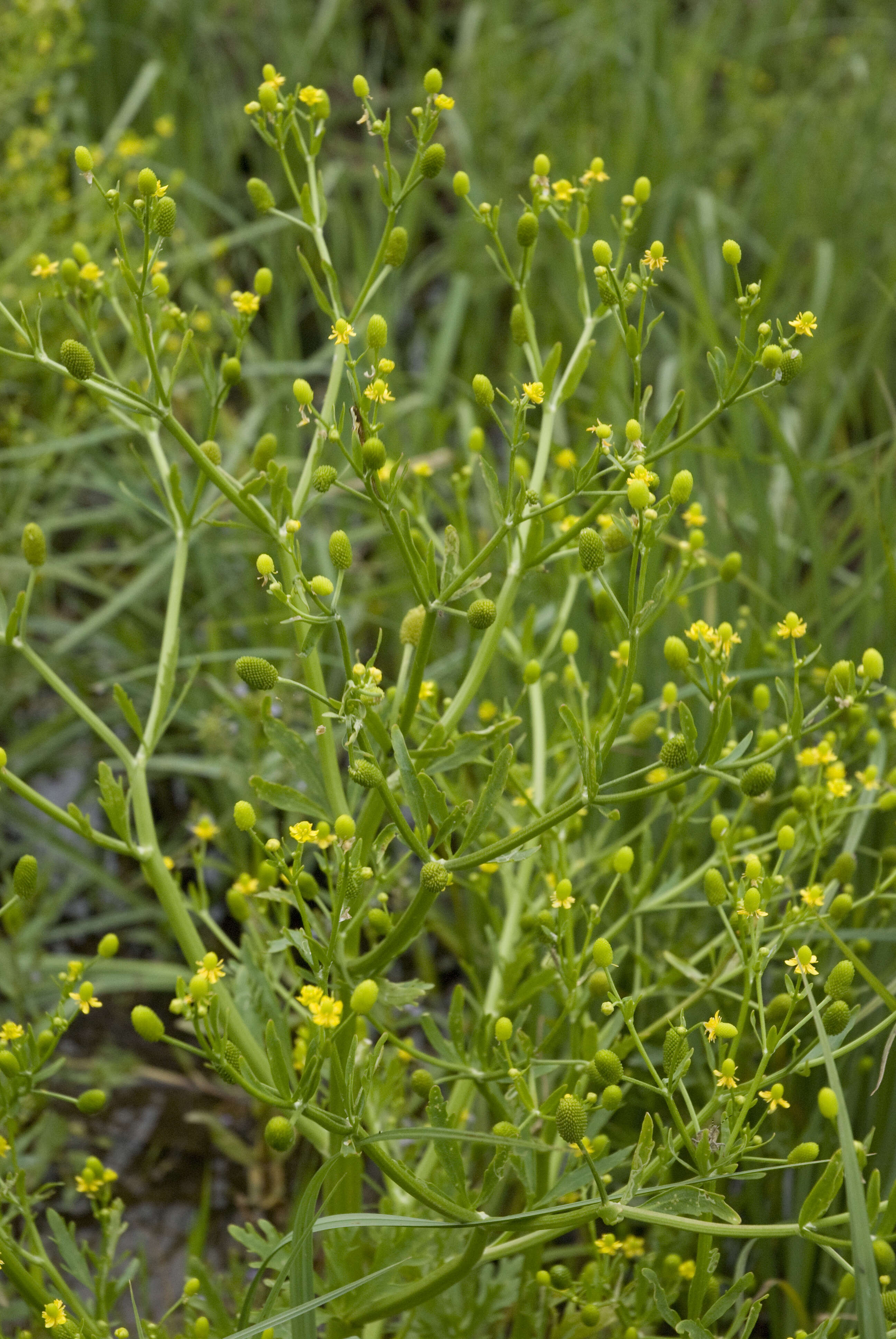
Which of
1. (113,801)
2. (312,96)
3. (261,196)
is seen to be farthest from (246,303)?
(113,801)

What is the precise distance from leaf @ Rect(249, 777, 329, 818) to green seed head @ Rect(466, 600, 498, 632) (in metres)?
0.27

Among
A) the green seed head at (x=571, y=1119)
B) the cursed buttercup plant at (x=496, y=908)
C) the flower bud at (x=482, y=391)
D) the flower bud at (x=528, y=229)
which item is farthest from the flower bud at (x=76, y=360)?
the green seed head at (x=571, y=1119)

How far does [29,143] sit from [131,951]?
2195 millimetres

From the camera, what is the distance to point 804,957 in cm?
124

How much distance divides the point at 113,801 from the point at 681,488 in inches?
26.7

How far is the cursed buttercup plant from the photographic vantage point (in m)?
1.18

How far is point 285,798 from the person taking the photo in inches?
52.4

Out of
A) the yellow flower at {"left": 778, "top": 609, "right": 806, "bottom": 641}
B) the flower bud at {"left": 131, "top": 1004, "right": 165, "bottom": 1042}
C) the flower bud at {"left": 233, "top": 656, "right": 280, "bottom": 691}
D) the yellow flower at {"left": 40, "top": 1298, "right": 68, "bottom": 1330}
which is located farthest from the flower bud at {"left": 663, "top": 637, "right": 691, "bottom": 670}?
the yellow flower at {"left": 40, "top": 1298, "right": 68, "bottom": 1330}

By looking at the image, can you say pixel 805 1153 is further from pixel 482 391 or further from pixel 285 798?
pixel 482 391

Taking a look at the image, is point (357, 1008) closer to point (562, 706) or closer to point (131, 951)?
point (562, 706)

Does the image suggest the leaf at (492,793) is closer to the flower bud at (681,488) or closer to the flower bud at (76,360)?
the flower bud at (681,488)

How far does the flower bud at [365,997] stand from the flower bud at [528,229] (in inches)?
31.6

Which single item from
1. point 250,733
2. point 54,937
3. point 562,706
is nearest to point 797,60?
point 250,733

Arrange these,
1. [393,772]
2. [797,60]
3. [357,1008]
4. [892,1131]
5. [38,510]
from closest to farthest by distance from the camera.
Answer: [357,1008] < [393,772] < [892,1131] < [38,510] < [797,60]
